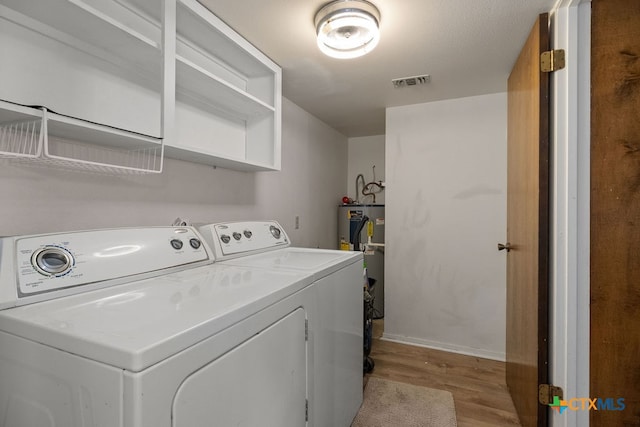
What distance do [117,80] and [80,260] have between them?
0.81 meters

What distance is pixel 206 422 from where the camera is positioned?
705mm

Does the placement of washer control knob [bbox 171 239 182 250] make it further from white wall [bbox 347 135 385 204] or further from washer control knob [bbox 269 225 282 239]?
white wall [bbox 347 135 385 204]

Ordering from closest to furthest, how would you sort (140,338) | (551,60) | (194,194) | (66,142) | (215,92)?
1. (140,338)
2. (66,142)
3. (551,60)
4. (215,92)
5. (194,194)

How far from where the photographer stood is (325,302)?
4.39 feet

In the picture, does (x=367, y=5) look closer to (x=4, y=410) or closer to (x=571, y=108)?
(x=571, y=108)

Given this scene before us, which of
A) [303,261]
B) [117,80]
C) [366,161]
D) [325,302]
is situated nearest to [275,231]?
[303,261]

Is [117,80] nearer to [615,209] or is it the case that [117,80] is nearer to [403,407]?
[615,209]

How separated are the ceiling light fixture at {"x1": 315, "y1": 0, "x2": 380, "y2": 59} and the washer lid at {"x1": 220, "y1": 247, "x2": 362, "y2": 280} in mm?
1072

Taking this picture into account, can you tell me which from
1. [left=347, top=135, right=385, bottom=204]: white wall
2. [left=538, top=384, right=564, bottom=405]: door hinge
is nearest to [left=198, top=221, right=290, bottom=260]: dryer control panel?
[left=538, top=384, right=564, bottom=405]: door hinge

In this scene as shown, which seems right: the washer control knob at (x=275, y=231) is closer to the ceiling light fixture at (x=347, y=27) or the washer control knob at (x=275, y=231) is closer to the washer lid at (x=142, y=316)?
the washer lid at (x=142, y=316)

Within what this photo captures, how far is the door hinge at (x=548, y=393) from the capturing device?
1386 mm

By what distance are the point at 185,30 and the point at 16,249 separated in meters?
1.20

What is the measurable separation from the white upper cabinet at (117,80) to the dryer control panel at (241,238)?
0.36m

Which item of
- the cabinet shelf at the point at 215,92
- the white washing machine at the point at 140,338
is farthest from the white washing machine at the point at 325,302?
the cabinet shelf at the point at 215,92
